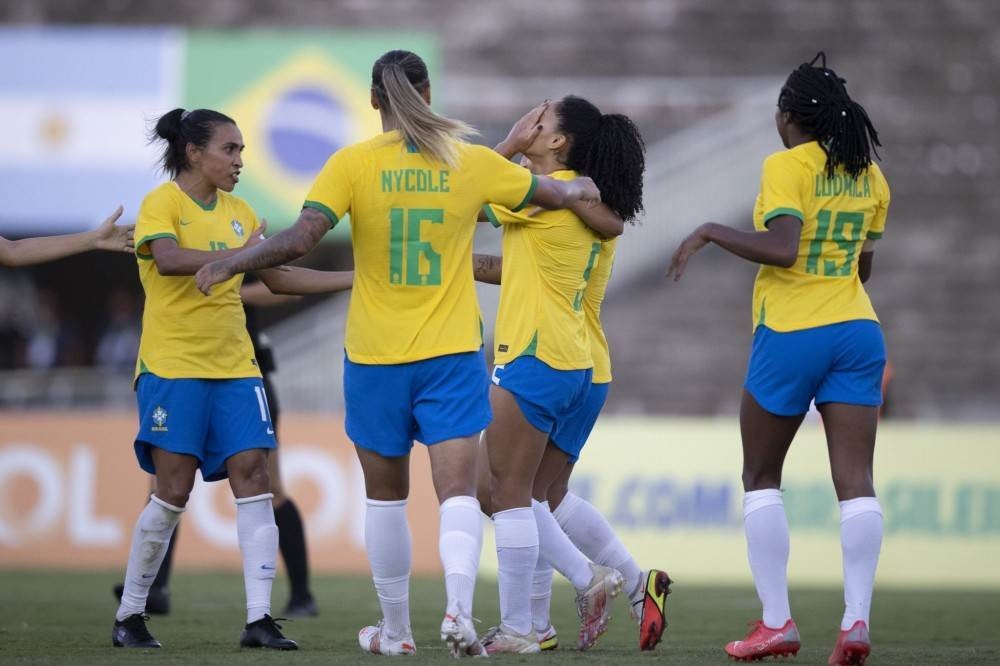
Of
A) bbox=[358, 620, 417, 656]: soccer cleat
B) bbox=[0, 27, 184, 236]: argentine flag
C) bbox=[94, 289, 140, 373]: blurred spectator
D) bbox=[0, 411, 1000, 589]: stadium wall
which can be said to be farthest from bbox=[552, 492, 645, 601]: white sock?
bbox=[0, 27, 184, 236]: argentine flag

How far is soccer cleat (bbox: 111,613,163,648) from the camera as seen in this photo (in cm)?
656

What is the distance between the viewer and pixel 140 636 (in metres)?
6.60

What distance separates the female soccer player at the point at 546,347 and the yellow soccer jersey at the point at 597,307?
1cm

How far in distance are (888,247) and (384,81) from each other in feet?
49.9

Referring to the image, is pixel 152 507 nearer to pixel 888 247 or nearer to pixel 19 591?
pixel 19 591

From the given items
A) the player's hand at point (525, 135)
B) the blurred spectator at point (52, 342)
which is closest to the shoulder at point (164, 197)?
the player's hand at point (525, 135)

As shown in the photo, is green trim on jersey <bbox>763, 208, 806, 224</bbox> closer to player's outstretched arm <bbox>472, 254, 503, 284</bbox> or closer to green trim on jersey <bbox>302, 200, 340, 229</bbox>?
player's outstretched arm <bbox>472, 254, 503, 284</bbox>

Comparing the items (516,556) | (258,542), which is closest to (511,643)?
(516,556)

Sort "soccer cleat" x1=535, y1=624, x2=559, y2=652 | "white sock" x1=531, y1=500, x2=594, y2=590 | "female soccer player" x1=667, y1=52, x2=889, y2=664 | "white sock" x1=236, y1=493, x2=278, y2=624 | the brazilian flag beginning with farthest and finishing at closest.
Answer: the brazilian flag
"soccer cleat" x1=535, y1=624, x2=559, y2=652
"white sock" x1=531, y1=500, x2=594, y2=590
"white sock" x1=236, y1=493, x2=278, y2=624
"female soccer player" x1=667, y1=52, x2=889, y2=664

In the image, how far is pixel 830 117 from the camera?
611 centimetres

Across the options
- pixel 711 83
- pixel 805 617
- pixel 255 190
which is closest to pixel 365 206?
pixel 805 617

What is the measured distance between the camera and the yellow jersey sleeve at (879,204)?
245 inches

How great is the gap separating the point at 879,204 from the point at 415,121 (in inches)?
76.9

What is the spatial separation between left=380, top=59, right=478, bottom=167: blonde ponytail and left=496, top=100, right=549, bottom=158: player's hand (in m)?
0.78
